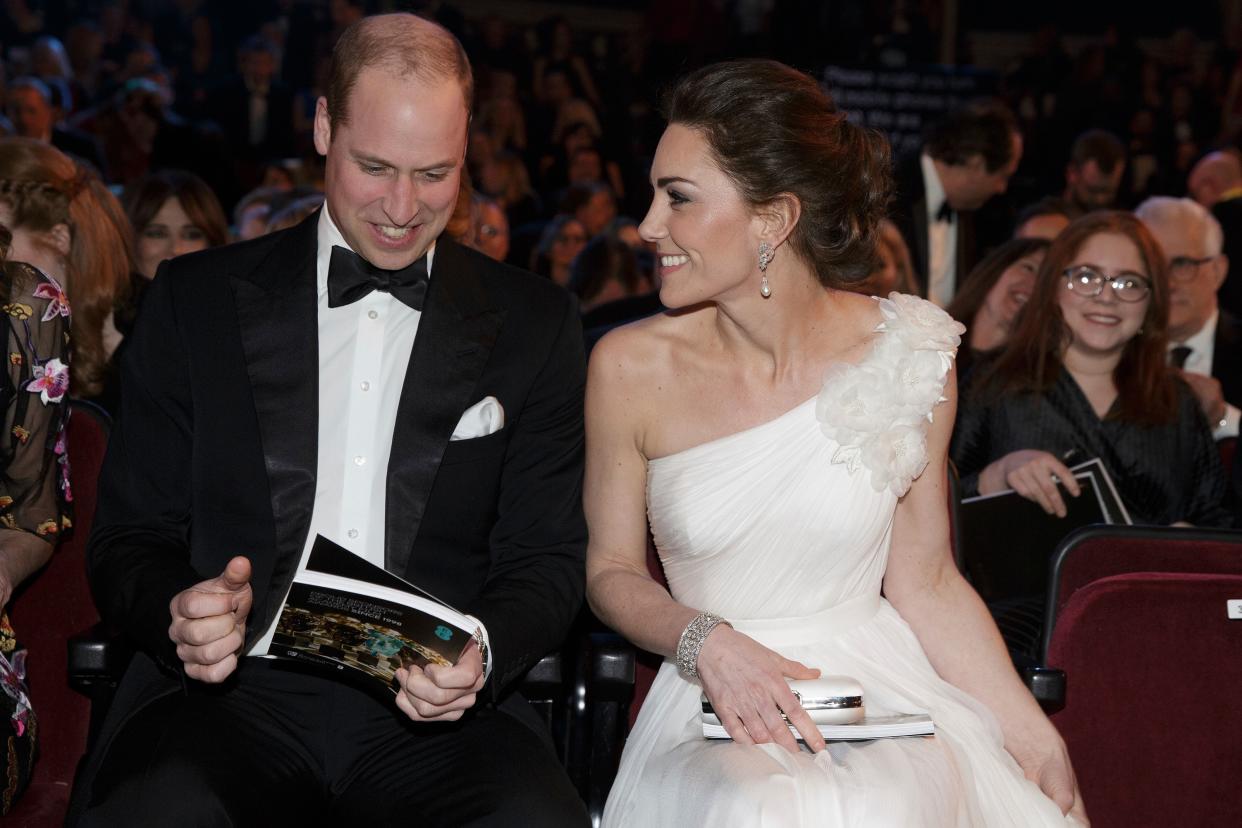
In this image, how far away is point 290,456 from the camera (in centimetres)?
267

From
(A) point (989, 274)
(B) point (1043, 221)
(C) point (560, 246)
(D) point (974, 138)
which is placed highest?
(D) point (974, 138)

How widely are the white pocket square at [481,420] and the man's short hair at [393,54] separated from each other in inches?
24.1

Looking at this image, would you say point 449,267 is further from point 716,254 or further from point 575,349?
point 716,254

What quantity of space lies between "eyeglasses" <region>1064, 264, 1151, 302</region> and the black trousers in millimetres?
2520

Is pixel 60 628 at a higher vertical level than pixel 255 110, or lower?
lower

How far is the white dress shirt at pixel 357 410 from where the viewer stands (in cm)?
271

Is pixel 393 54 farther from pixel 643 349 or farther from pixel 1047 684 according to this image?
pixel 1047 684

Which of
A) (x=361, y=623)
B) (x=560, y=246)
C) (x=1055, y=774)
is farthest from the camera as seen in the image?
(x=560, y=246)

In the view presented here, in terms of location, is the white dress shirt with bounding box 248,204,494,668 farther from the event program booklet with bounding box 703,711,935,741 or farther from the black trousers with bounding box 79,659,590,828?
the event program booklet with bounding box 703,711,935,741

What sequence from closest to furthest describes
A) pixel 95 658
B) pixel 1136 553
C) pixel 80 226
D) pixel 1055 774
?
pixel 95 658, pixel 1055 774, pixel 1136 553, pixel 80 226

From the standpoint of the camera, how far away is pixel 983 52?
14.8 meters

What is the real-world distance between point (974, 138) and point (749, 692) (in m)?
5.01

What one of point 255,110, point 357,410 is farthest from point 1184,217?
point 255,110

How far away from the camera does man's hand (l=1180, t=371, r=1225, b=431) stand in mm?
4496
